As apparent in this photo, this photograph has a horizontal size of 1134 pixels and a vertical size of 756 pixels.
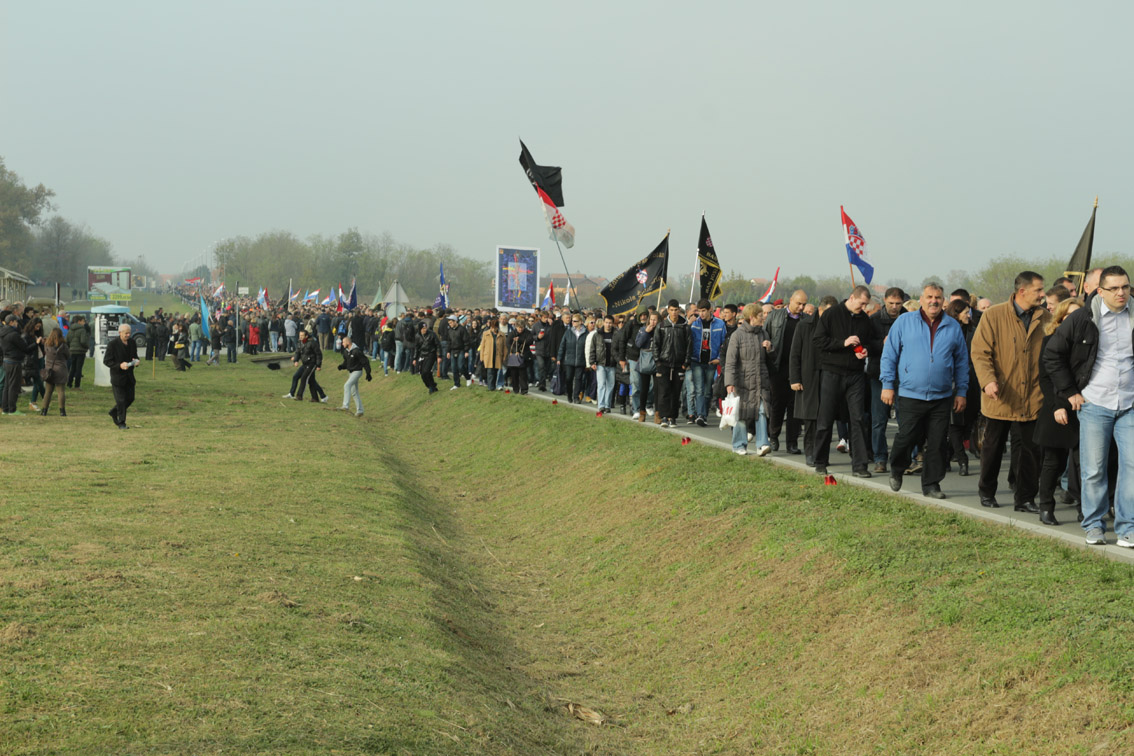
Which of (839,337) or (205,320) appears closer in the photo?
(839,337)

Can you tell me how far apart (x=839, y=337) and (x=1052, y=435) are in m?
2.97

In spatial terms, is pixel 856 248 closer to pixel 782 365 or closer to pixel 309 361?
pixel 782 365

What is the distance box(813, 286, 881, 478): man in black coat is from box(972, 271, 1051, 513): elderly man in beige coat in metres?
1.75

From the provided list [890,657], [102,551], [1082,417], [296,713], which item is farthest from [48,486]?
[1082,417]

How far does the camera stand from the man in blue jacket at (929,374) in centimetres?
1035

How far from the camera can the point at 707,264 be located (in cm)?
2569

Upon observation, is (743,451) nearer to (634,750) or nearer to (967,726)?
(634,750)

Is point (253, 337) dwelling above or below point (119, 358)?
below

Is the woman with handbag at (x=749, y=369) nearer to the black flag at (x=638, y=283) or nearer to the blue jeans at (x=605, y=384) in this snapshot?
the blue jeans at (x=605, y=384)

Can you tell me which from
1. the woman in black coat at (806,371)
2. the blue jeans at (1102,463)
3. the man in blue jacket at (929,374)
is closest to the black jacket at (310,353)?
the woman in black coat at (806,371)

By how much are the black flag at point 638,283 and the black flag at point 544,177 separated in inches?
160

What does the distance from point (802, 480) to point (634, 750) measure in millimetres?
5259

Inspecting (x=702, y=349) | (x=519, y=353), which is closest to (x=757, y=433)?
(x=702, y=349)

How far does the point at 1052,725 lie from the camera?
5434 millimetres
